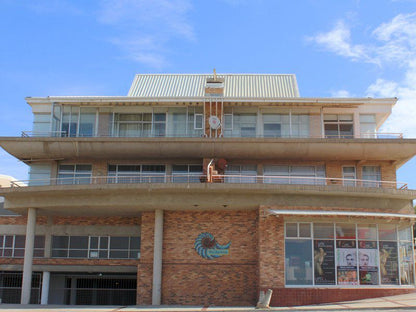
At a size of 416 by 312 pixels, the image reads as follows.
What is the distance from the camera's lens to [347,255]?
24.1 m

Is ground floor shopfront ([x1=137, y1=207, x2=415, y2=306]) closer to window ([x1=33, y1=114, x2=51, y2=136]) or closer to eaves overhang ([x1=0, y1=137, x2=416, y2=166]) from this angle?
eaves overhang ([x1=0, y1=137, x2=416, y2=166])

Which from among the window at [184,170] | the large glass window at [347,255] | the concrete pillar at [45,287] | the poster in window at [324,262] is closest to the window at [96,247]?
the concrete pillar at [45,287]

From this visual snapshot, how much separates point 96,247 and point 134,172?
4.78m

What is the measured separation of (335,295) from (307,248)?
94.8 inches

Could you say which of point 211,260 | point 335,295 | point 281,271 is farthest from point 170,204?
point 335,295

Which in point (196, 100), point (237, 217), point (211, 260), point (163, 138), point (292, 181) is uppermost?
point (196, 100)

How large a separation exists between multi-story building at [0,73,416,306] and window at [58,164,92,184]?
0.08m

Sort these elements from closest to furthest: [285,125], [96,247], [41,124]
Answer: [96,247], [285,125], [41,124]

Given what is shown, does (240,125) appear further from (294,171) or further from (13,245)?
(13,245)

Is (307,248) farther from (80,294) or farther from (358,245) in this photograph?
(80,294)

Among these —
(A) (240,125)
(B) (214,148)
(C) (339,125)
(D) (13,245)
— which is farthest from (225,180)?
(D) (13,245)

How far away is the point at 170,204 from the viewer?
2516 centimetres

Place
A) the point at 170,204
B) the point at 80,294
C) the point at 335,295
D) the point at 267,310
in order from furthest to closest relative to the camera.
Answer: the point at 80,294 < the point at 170,204 < the point at 335,295 < the point at 267,310

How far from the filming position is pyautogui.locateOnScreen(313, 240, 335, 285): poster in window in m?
23.7
